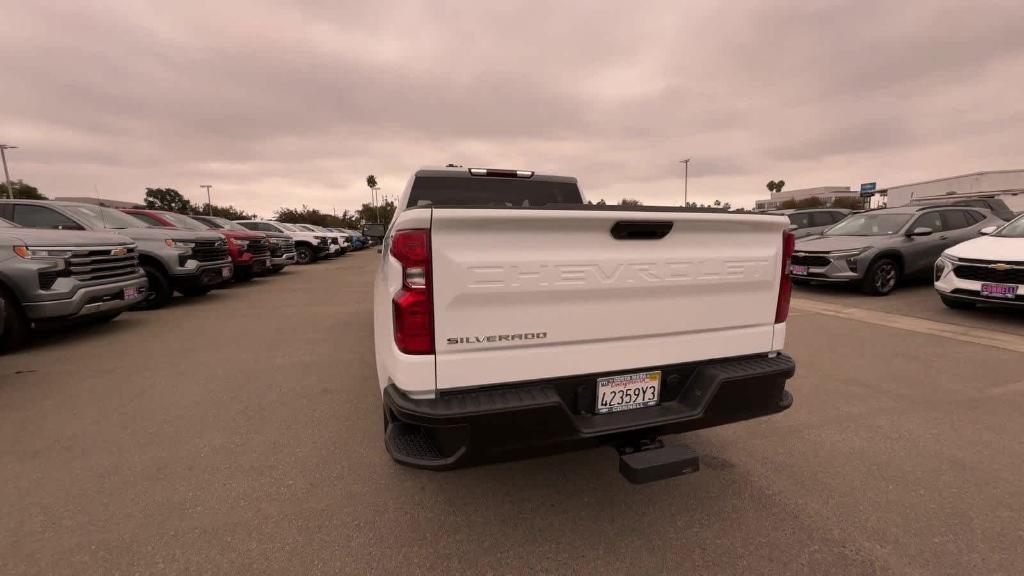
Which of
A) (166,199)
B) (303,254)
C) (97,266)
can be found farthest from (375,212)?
(97,266)

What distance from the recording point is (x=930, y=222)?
27.3 ft

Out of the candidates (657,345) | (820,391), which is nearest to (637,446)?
(657,345)

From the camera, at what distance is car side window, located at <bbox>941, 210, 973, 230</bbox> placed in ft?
27.9

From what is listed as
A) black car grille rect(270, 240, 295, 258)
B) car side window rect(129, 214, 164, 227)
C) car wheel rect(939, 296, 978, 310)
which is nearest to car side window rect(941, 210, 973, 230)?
car wheel rect(939, 296, 978, 310)

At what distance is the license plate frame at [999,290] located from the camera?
206 inches

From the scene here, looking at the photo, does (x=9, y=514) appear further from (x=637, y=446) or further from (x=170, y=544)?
(x=637, y=446)

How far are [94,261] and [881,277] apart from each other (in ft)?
40.2

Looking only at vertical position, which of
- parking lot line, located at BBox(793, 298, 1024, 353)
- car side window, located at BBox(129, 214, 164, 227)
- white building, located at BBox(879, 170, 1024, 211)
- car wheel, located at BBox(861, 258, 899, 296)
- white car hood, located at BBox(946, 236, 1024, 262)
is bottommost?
parking lot line, located at BBox(793, 298, 1024, 353)

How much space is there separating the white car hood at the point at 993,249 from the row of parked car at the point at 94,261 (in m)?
11.2

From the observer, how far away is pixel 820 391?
3.63 m

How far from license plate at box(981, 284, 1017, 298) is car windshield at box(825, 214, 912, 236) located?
291 centimetres

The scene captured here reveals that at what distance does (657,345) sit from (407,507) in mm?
1530

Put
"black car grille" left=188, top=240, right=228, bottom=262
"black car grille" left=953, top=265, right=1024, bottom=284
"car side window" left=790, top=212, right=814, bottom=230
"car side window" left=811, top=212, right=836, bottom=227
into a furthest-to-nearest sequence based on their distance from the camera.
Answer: "car side window" left=790, top=212, right=814, bottom=230 < "car side window" left=811, top=212, right=836, bottom=227 < "black car grille" left=188, top=240, right=228, bottom=262 < "black car grille" left=953, top=265, right=1024, bottom=284

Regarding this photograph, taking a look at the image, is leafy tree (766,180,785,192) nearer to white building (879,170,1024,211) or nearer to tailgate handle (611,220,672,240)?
white building (879,170,1024,211)
